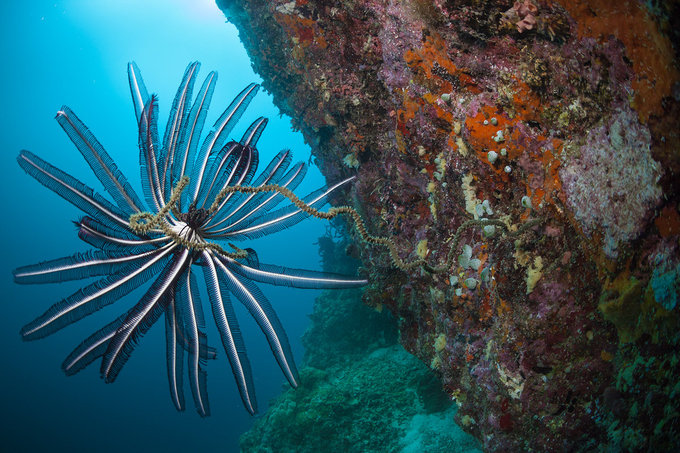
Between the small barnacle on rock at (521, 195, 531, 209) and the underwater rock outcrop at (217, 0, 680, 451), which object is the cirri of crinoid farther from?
the small barnacle on rock at (521, 195, 531, 209)

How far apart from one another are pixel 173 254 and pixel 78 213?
39.5 metres

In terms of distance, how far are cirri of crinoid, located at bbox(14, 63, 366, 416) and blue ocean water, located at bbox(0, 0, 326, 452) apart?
35984 mm

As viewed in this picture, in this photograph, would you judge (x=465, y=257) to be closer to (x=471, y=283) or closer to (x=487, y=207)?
(x=471, y=283)

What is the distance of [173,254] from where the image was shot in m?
2.96

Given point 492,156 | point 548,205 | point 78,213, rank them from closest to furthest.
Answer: point 548,205 → point 492,156 → point 78,213

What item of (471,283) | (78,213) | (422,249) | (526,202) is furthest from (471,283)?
(78,213)

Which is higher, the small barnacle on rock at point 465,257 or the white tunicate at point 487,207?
the white tunicate at point 487,207

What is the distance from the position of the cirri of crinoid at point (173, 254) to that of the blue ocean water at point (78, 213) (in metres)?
36.0

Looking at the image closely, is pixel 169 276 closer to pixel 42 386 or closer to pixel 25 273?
pixel 25 273

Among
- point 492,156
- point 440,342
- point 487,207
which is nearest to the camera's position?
point 492,156

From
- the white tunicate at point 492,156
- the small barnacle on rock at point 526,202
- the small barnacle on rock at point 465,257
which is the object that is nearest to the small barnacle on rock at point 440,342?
the small barnacle on rock at point 465,257

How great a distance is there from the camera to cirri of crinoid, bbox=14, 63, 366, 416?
2736mm

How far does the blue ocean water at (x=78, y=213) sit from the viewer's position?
33375mm

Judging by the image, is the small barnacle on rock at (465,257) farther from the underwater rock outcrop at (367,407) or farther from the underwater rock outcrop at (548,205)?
the underwater rock outcrop at (367,407)
